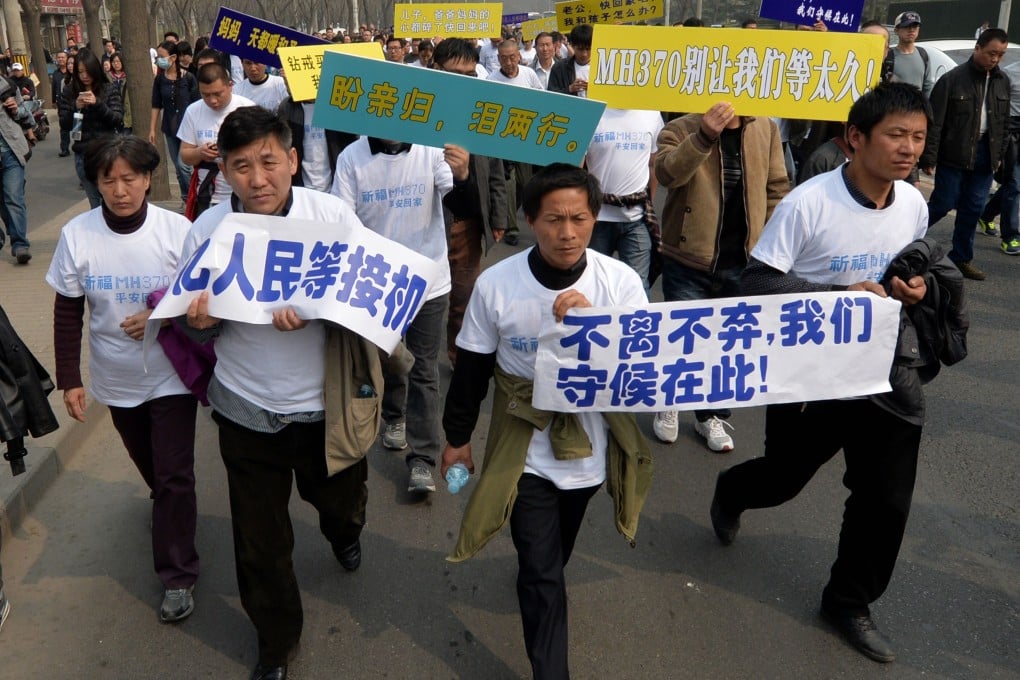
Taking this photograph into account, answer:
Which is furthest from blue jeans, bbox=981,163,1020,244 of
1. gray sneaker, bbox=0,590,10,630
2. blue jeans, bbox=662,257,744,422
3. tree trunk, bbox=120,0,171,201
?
tree trunk, bbox=120,0,171,201

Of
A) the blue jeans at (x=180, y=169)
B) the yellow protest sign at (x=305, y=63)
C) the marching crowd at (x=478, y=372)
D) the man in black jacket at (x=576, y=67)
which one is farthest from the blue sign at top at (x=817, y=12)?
the blue jeans at (x=180, y=169)

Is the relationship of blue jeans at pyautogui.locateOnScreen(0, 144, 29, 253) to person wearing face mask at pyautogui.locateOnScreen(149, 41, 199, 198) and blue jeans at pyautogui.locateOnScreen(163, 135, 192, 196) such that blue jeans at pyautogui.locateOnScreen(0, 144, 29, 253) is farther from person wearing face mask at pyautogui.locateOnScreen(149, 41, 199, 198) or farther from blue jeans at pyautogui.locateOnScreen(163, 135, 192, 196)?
person wearing face mask at pyautogui.locateOnScreen(149, 41, 199, 198)

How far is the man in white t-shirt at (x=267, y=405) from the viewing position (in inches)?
114

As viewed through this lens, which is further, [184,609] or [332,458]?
[184,609]

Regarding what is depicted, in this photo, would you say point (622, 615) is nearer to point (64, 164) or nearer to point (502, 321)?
point (502, 321)

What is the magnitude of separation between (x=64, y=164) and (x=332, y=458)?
14.4 metres

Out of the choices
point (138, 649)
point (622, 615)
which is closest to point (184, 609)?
point (138, 649)

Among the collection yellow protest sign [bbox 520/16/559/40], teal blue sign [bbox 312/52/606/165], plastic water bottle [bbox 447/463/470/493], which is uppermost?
yellow protest sign [bbox 520/16/559/40]

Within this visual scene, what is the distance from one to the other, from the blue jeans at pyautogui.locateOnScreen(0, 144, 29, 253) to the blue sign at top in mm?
6354

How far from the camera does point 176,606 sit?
3.47 metres

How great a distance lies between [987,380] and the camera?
5777 mm

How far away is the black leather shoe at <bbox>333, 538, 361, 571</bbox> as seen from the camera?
12.2ft

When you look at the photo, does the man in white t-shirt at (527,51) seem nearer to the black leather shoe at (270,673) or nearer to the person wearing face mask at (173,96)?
the person wearing face mask at (173,96)

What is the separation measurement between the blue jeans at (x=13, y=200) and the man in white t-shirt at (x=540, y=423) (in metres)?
6.87
